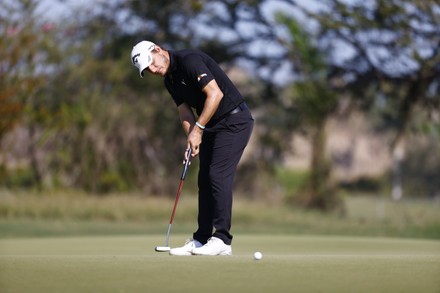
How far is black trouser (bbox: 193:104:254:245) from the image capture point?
7816mm

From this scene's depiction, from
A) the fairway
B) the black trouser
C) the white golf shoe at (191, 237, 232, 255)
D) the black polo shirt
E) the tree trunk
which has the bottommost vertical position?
the fairway

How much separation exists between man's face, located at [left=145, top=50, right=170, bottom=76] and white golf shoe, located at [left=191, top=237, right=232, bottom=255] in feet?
4.75

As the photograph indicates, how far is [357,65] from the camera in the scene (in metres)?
25.4

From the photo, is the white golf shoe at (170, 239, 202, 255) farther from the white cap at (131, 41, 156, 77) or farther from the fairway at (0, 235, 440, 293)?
the white cap at (131, 41, 156, 77)

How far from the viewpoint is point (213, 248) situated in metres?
7.74

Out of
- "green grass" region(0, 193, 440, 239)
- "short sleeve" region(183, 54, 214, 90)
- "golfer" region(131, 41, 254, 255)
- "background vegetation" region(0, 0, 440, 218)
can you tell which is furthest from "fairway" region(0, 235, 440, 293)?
"background vegetation" region(0, 0, 440, 218)

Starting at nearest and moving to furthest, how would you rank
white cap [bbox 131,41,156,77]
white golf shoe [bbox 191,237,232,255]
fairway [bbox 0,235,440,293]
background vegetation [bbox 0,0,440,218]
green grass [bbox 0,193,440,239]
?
fairway [bbox 0,235,440,293], white cap [bbox 131,41,156,77], white golf shoe [bbox 191,237,232,255], green grass [bbox 0,193,440,239], background vegetation [bbox 0,0,440,218]

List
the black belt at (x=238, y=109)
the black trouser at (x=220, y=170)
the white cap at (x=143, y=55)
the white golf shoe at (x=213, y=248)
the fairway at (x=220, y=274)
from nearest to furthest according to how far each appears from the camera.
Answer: the fairway at (x=220, y=274) → the white cap at (x=143, y=55) → the white golf shoe at (x=213, y=248) → the black trouser at (x=220, y=170) → the black belt at (x=238, y=109)

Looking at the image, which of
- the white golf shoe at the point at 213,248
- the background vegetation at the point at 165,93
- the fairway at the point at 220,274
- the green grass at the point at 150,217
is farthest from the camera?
the background vegetation at the point at 165,93

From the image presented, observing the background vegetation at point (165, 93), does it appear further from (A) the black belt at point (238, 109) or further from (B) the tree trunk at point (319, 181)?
(A) the black belt at point (238, 109)

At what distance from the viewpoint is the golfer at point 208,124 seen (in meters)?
7.63

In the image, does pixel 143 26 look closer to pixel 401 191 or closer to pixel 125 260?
pixel 401 191

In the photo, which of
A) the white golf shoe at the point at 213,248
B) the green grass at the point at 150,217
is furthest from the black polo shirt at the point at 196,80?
the green grass at the point at 150,217

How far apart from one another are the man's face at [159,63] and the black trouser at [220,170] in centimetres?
66
